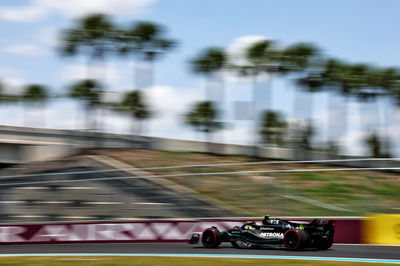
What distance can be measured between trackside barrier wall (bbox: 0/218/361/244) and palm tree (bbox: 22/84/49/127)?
35900 mm

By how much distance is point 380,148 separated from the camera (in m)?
48.8

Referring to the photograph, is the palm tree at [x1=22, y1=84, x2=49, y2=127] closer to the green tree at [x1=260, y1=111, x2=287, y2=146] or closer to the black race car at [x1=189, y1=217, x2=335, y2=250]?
the green tree at [x1=260, y1=111, x2=287, y2=146]

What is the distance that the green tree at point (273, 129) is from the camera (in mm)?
47562

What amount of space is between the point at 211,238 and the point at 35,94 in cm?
4187

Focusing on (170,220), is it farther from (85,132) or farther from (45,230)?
(85,132)

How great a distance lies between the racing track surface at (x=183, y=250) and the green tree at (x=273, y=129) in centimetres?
2971

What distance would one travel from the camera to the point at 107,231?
1967cm

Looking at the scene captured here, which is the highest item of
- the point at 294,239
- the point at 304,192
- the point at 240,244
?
the point at 304,192

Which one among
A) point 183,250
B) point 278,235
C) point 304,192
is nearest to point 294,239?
point 278,235

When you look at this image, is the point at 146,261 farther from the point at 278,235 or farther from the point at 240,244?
the point at 278,235

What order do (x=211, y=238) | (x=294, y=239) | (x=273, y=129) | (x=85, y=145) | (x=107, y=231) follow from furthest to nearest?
(x=273, y=129), (x=85, y=145), (x=107, y=231), (x=211, y=238), (x=294, y=239)

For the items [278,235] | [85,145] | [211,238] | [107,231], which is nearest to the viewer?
[278,235]

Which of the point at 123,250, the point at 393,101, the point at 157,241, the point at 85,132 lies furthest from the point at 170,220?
the point at 393,101

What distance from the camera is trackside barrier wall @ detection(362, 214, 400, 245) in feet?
54.5
